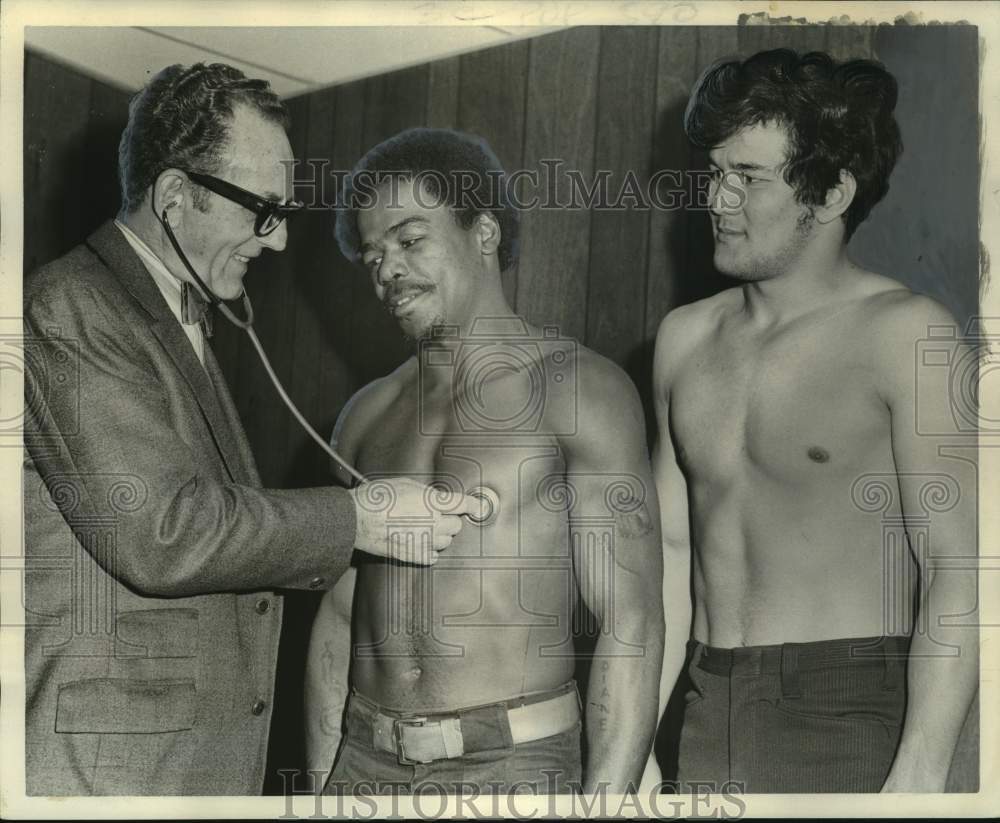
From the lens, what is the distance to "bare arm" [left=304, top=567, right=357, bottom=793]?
2357mm

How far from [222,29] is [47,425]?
841 millimetres

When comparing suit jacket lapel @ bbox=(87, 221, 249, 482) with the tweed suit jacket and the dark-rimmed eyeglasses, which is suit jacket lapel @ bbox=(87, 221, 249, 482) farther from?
the dark-rimmed eyeglasses

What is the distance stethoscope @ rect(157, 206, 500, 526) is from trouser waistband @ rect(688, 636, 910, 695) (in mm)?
490

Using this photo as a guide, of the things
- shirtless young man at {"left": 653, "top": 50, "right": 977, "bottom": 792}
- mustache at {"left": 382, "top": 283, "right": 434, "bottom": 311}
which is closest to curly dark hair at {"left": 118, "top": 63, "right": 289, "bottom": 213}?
mustache at {"left": 382, "top": 283, "right": 434, "bottom": 311}

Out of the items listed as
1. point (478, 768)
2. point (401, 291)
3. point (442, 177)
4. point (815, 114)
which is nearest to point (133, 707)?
point (478, 768)

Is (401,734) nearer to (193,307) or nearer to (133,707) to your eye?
(133,707)

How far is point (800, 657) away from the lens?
7.32 feet

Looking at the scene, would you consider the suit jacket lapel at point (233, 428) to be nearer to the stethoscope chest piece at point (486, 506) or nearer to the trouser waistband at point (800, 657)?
the stethoscope chest piece at point (486, 506)

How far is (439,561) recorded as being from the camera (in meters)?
2.29

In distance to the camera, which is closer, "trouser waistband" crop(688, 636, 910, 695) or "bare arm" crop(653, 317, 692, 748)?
"trouser waistband" crop(688, 636, 910, 695)

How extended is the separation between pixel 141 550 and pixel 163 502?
11 cm

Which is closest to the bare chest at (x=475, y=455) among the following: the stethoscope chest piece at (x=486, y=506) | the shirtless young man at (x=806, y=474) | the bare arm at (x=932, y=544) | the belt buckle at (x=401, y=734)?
the stethoscope chest piece at (x=486, y=506)

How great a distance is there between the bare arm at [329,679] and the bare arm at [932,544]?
1039 millimetres

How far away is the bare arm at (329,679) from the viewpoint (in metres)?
2.36
